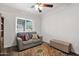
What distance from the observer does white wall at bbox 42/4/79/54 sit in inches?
58.4

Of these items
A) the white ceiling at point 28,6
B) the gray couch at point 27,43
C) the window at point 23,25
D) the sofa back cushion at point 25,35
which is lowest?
the gray couch at point 27,43

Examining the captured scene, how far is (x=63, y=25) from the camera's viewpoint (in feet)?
5.13

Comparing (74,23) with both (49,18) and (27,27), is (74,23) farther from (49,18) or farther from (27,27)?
(27,27)

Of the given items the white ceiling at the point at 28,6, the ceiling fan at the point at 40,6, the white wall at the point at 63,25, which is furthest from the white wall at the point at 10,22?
the white wall at the point at 63,25

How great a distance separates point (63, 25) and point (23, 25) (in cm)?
76

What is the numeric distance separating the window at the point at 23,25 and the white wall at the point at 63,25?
0.30 metres

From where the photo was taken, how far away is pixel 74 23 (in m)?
1.48

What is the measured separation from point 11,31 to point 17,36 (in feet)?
0.47

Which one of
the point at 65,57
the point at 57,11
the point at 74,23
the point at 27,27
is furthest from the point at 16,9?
the point at 65,57

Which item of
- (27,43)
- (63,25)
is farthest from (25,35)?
(63,25)

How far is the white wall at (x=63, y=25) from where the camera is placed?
1.48m

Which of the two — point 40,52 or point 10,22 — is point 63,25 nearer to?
point 40,52

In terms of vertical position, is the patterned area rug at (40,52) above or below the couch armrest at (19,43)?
below

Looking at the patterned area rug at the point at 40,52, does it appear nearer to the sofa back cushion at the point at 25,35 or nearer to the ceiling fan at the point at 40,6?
the sofa back cushion at the point at 25,35
